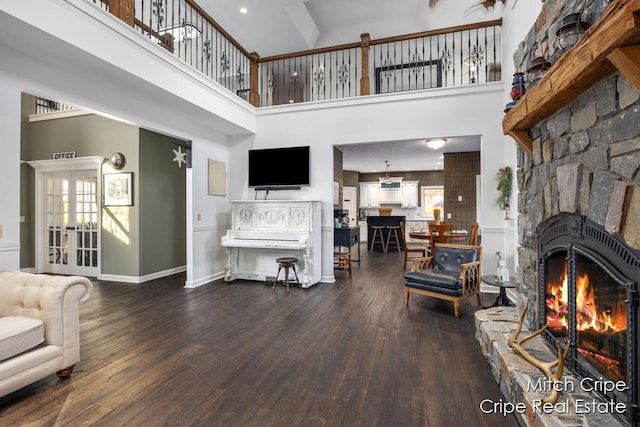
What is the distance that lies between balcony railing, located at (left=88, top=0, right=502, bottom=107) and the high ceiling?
32cm

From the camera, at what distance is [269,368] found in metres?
2.49

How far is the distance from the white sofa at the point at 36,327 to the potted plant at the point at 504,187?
4.76 m

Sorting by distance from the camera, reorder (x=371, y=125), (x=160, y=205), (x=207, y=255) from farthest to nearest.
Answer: (x=160, y=205) → (x=207, y=255) → (x=371, y=125)

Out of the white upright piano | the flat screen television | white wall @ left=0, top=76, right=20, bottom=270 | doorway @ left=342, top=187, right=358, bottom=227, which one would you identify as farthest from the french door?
doorway @ left=342, top=187, right=358, bottom=227

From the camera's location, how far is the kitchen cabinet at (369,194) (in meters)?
11.8

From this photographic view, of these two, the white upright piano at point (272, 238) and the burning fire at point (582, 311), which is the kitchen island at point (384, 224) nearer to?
the white upright piano at point (272, 238)

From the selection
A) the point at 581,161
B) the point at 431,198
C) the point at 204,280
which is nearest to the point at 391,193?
the point at 431,198

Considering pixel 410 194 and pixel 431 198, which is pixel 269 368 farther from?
pixel 431 198

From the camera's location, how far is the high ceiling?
6207 mm

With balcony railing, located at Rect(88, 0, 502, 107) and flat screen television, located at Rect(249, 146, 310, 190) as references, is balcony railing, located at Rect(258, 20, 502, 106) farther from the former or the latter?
flat screen television, located at Rect(249, 146, 310, 190)

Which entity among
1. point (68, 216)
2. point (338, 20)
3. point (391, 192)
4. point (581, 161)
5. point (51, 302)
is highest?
point (338, 20)

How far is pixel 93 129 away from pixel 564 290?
6938 millimetres

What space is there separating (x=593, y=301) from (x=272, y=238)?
163 inches

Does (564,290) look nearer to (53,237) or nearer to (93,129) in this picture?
(93,129)
